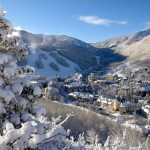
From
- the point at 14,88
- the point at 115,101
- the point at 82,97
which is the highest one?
the point at 14,88

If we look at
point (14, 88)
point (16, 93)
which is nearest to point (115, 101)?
point (16, 93)

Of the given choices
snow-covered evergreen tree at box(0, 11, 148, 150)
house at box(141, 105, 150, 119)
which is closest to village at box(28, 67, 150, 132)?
house at box(141, 105, 150, 119)

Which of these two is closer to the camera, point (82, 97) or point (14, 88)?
point (14, 88)

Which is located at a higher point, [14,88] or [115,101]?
[14,88]

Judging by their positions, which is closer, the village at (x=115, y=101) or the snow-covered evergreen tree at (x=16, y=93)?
the snow-covered evergreen tree at (x=16, y=93)

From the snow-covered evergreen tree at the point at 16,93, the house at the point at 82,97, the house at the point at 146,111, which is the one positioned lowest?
the house at the point at 146,111

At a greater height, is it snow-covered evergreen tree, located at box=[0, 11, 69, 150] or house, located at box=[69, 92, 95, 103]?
snow-covered evergreen tree, located at box=[0, 11, 69, 150]

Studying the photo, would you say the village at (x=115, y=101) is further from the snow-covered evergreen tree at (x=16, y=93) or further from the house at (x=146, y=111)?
the snow-covered evergreen tree at (x=16, y=93)

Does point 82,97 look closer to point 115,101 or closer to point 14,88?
point 115,101

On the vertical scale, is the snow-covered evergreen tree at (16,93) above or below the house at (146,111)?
above

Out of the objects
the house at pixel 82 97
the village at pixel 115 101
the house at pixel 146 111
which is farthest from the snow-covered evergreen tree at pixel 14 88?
the house at pixel 82 97

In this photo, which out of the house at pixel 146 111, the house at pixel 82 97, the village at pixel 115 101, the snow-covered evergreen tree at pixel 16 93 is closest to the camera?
the snow-covered evergreen tree at pixel 16 93

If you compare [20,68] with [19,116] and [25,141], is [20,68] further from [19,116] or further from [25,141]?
[25,141]

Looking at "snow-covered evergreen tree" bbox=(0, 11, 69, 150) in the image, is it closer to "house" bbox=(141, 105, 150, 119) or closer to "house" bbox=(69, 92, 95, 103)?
"house" bbox=(141, 105, 150, 119)
